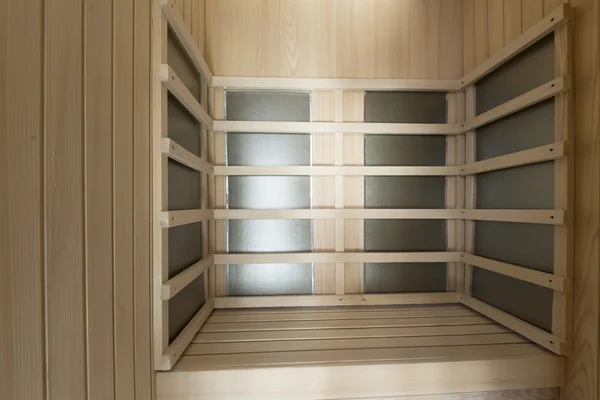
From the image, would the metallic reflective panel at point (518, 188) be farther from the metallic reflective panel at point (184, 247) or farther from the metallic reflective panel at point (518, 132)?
the metallic reflective panel at point (184, 247)

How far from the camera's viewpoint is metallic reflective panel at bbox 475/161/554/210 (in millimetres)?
864

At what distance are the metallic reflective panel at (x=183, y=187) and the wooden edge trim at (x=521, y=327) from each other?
1069 millimetres

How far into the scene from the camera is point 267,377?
2.58ft

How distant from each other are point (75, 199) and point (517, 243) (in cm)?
116

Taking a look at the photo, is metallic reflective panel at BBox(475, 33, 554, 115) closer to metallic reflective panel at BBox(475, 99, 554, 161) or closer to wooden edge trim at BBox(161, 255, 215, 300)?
metallic reflective panel at BBox(475, 99, 554, 161)

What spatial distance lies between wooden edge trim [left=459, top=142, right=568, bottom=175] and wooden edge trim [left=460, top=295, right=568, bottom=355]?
476 mm

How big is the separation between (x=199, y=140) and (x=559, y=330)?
120cm

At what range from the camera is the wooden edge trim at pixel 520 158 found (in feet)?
2.61

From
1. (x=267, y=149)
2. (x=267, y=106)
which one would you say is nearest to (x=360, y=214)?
(x=267, y=149)

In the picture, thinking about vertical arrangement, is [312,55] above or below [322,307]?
above

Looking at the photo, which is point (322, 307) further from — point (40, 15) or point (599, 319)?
point (40, 15)

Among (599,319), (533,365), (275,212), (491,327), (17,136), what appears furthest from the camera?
(275,212)

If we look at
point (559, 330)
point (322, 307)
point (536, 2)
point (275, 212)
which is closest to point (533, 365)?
point (559, 330)

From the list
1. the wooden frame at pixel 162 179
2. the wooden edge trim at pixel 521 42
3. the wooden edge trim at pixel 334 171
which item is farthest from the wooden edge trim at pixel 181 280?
the wooden edge trim at pixel 521 42
